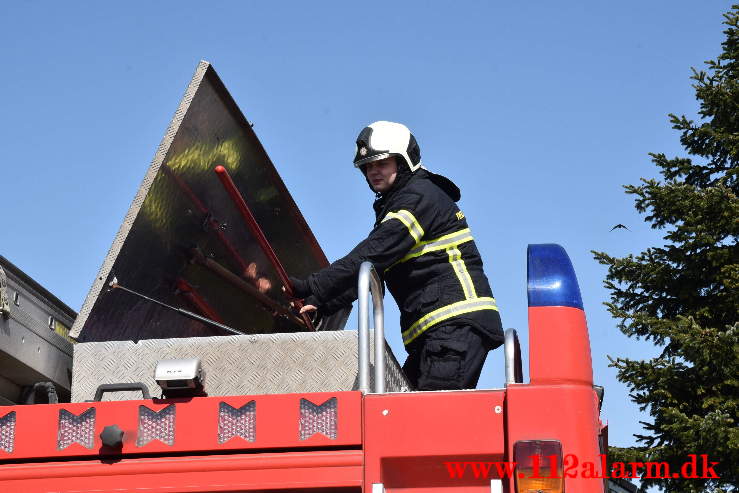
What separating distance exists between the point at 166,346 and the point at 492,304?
1387 millimetres

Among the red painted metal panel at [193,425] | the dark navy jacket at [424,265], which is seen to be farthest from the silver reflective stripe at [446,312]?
the red painted metal panel at [193,425]

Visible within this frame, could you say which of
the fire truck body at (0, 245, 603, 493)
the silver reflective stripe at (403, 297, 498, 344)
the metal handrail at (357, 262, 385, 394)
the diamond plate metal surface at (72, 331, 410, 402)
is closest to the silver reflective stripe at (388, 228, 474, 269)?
the silver reflective stripe at (403, 297, 498, 344)

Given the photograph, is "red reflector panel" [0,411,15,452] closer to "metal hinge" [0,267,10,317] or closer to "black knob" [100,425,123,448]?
"black knob" [100,425,123,448]

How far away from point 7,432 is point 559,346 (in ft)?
5.53

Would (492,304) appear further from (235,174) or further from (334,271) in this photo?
(235,174)

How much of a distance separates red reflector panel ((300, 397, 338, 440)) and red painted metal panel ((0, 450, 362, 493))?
6 cm

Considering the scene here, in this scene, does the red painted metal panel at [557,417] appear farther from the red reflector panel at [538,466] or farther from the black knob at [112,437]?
the black knob at [112,437]

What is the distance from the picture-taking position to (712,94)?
49.1ft

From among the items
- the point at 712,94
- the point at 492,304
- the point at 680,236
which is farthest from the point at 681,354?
the point at 492,304

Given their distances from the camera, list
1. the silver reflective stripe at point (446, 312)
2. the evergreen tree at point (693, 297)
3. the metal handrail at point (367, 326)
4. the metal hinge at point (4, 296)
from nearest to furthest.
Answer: the metal handrail at point (367, 326) < the metal hinge at point (4, 296) < the silver reflective stripe at point (446, 312) < the evergreen tree at point (693, 297)

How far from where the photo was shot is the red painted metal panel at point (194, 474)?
10.9 feet

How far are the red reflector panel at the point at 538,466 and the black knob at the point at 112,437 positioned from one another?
1.16 metres

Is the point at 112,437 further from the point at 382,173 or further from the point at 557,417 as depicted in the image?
the point at 382,173

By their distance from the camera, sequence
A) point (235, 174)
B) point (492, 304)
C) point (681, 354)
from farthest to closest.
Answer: point (681, 354) < point (235, 174) < point (492, 304)
